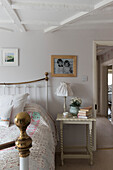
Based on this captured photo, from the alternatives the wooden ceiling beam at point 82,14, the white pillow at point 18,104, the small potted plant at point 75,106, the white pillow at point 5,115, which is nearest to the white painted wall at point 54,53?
the wooden ceiling beam at point 82,14

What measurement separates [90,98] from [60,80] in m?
0.69

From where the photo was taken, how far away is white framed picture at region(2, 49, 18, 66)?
2.97m

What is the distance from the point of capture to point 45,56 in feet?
9.82

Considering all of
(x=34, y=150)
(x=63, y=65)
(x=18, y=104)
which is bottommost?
(x=34, y=150)

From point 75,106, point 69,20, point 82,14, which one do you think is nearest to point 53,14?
point 69,20

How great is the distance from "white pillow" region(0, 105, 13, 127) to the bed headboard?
761 millimetres

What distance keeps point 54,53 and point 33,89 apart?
0.81m

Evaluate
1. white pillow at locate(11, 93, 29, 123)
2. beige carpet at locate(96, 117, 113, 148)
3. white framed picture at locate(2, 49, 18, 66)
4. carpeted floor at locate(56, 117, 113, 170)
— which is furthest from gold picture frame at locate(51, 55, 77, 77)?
beige carpet at locate(96, 117, 113, 148)

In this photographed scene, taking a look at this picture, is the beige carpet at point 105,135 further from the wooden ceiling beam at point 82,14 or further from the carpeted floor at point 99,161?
the wooden ceiling beam at point 82,14

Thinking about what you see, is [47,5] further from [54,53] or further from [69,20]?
[54,53]

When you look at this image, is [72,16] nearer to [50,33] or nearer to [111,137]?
[50,33]

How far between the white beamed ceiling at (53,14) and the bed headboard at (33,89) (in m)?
0.98

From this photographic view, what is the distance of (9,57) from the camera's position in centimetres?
298

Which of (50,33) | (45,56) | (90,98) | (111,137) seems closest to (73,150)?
(90,98)
